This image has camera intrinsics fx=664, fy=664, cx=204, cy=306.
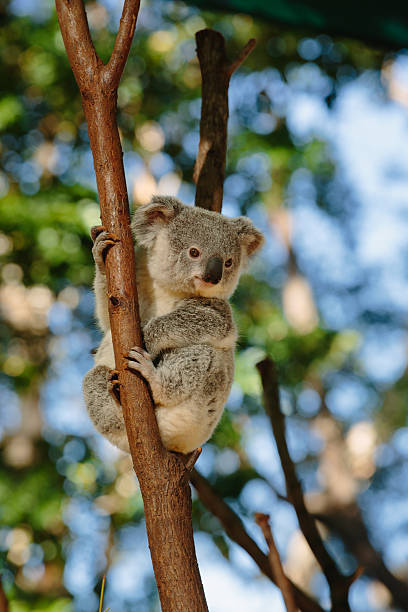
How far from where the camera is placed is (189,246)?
2.55m

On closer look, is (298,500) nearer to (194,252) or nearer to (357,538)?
(194,252)

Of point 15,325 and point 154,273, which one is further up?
point 15,325

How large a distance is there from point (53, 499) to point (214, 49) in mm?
4235

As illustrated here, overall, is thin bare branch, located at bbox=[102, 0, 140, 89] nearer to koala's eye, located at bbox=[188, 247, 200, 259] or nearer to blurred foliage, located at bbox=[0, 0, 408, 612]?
koala's eye, located at bbox=[188, 247, 200, 259]

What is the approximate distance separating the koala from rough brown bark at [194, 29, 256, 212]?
36 centimetres

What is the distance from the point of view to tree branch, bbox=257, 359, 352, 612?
2.37m

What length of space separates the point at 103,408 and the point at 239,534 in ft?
2.49

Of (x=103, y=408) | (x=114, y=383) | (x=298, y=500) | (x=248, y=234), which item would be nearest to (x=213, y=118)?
(x=248, y=234)

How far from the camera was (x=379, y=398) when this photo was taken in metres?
9.95

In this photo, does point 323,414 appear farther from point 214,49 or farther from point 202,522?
point 214,49

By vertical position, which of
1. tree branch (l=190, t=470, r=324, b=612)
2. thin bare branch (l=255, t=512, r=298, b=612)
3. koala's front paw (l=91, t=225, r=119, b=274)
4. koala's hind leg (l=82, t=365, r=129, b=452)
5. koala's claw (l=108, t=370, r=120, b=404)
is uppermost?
Result: koala's front paw (l=91, t=225, r=119, b=274)

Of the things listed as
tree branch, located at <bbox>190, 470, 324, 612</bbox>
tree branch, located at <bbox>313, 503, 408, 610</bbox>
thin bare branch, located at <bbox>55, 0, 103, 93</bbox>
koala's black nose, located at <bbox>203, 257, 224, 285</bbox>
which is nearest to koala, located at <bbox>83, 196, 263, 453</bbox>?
koala's black nose, located at <bbox>203, 257, 224, 285</bbox>

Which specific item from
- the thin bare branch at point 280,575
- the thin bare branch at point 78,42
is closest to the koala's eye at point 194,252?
the thin bare branch at point 78,42

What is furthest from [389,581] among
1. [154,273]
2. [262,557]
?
[154,273]
